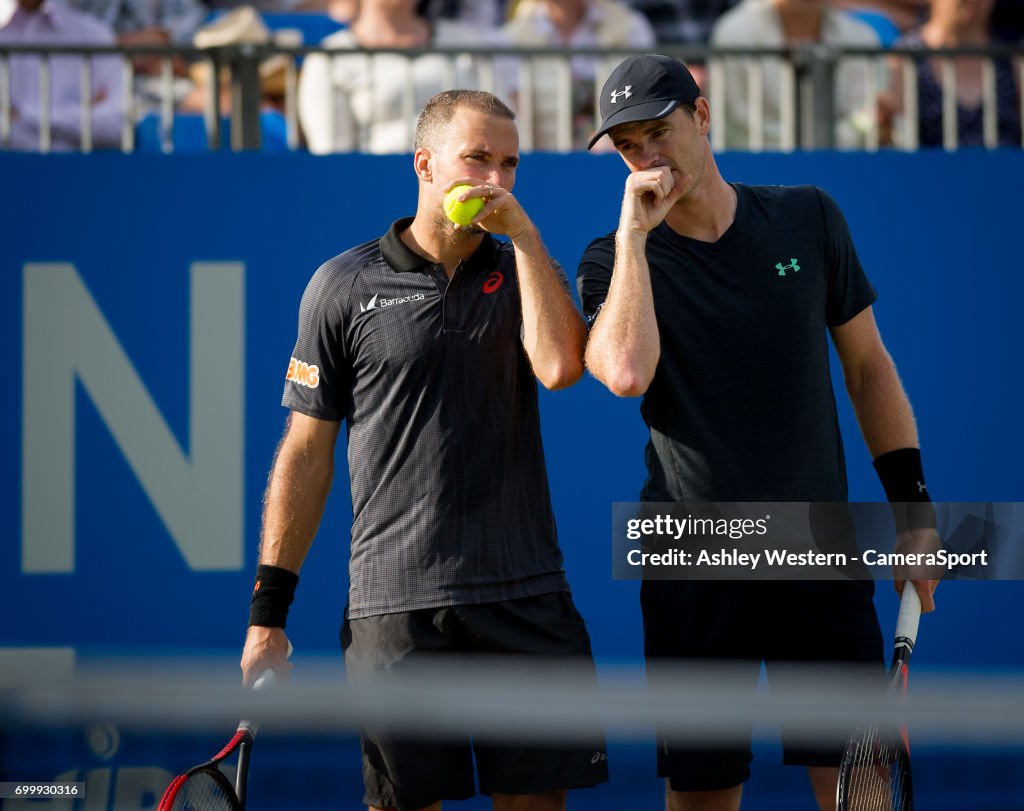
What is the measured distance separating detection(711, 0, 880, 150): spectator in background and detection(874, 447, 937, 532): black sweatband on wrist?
2407 mm

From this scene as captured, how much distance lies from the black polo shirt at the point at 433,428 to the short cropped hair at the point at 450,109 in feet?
0.95

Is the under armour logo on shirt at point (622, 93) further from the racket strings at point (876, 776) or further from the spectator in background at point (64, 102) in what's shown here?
the spectator in background at point (64, 102)

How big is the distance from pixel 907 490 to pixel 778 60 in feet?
8.48

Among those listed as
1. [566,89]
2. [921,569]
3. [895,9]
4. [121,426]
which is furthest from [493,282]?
[895,9]

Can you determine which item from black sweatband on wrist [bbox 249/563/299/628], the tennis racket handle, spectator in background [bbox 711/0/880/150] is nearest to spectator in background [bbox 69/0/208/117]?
spectator in background [bbox 711/0/880/150]

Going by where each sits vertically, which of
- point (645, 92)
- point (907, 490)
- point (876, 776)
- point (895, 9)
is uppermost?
point (895, 9)

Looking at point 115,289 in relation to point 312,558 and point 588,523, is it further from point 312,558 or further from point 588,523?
point 588,523

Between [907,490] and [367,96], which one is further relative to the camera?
[367,96]

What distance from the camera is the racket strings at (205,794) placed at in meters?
2.95

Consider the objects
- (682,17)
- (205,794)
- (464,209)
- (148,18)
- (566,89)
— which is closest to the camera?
(205,794)

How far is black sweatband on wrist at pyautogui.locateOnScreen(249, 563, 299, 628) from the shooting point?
3.43 metres

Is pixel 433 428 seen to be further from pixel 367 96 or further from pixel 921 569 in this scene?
pixel 367 96

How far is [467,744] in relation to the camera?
329 centimetres

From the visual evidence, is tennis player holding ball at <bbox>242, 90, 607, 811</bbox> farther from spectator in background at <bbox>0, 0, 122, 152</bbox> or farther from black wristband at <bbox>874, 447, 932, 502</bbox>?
spectator in background at <bbox>0, 0, 122, 152</bbox>
